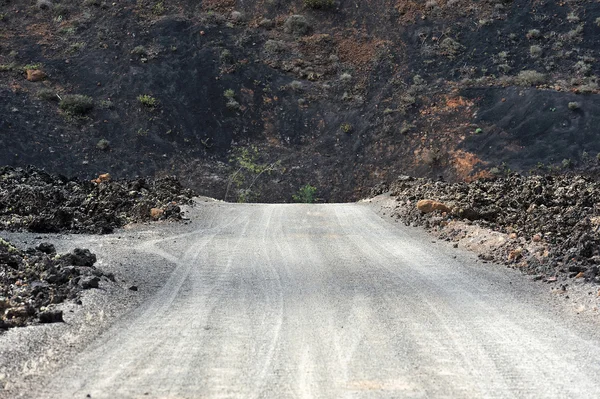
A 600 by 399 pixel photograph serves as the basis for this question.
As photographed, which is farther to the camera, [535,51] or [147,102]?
[535,51]

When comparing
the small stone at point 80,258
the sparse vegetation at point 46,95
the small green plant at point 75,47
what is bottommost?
the small stone at point 80,258

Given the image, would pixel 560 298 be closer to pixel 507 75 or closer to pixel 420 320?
pixel 420 320

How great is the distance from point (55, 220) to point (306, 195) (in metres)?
18.8

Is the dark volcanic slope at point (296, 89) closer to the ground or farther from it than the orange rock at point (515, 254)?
farther from it

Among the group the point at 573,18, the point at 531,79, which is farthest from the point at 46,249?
the point at 573,18

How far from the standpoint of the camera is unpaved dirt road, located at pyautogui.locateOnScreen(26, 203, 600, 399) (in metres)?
5.67

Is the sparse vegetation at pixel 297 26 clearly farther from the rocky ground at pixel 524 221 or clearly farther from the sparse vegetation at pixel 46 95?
the rocky ground at pixel 524 221

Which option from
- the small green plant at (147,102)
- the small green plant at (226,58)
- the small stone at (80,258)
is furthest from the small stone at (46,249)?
the small green plant at (226,58)

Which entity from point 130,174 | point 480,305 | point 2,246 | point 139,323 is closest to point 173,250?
point 2,246

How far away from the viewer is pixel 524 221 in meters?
Answer: 14.7

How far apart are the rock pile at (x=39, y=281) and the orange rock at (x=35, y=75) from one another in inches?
1224

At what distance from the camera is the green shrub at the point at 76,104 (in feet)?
123

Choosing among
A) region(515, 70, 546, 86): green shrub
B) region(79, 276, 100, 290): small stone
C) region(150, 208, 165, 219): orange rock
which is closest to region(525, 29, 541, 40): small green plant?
region(515, 70, 546, 86): green shrub

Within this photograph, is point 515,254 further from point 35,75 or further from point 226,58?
point 35,75
